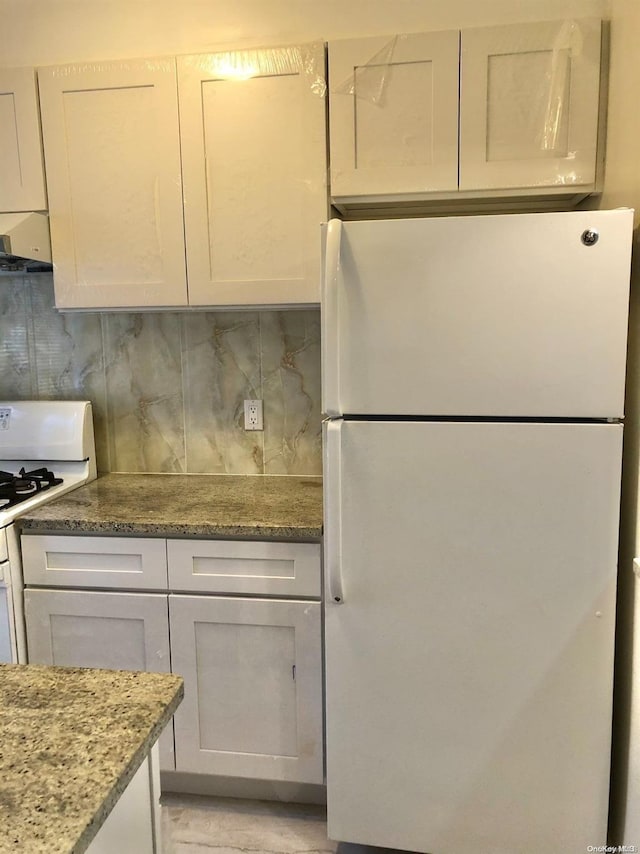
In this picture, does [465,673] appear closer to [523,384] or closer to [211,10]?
[523,384]

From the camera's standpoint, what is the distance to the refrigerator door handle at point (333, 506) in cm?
143

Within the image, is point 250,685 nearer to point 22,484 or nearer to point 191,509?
point 191,509

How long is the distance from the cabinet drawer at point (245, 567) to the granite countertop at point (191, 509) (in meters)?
0.04

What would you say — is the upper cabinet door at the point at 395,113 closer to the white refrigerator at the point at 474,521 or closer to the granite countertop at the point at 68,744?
the white refrigerator at the point at 474,521

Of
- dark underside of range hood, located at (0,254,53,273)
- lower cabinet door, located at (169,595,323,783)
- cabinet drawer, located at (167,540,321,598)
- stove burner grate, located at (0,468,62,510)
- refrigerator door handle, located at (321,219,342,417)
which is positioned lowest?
lower cabinet door, located at (169,595,323,783)

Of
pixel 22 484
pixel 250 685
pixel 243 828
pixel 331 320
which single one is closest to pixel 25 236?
pixel 22 484

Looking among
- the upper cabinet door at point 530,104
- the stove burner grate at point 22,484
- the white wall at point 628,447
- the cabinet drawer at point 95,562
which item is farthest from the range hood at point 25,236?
the white wall at point 628,447

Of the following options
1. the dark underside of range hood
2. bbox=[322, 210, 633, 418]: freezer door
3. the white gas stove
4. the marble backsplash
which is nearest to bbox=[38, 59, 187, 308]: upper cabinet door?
the dark underside of range hood

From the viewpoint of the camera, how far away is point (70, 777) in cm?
65

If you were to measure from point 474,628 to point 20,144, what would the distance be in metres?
1.92

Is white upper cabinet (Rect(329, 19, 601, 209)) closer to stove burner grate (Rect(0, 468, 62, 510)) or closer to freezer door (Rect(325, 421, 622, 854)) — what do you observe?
freezer door (Rect(325, 421, 622, 854))

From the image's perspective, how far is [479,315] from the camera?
1368 millimetres

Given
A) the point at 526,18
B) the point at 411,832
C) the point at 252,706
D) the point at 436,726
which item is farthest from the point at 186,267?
the point at 411,832

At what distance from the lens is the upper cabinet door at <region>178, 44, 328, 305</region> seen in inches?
68.6
